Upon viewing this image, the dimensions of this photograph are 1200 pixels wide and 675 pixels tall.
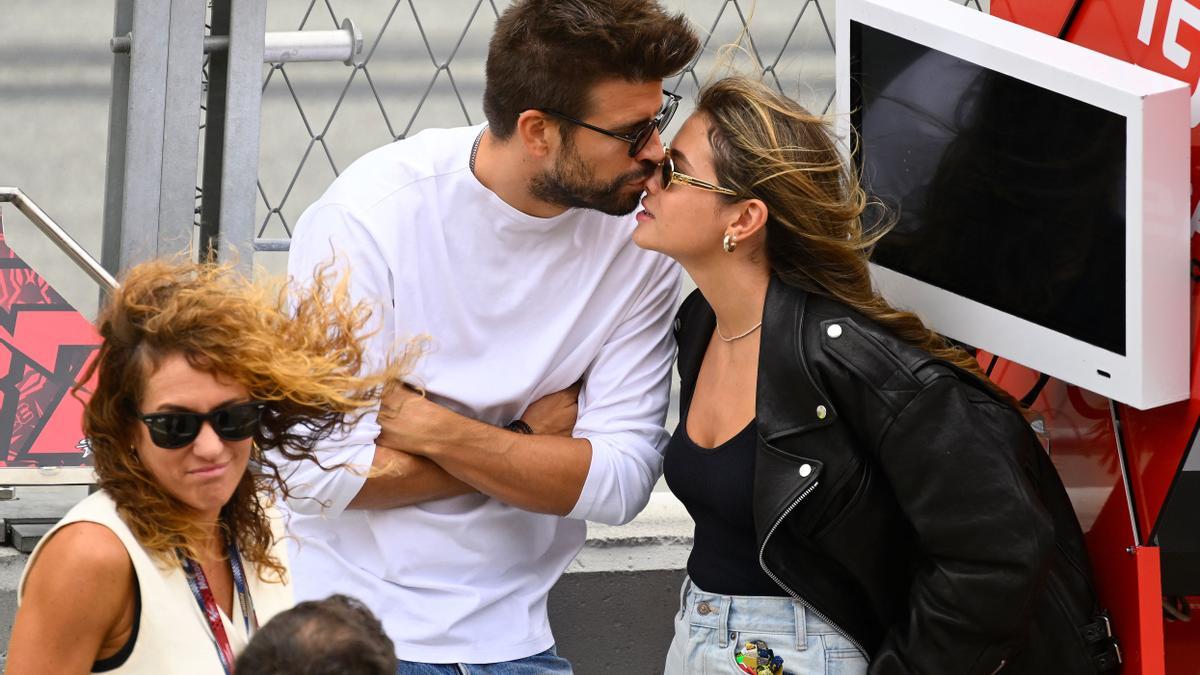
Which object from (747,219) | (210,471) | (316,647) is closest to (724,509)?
(747,219)

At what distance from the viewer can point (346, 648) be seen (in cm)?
127

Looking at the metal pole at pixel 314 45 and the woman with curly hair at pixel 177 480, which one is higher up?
the metal pole at pixel 314 45

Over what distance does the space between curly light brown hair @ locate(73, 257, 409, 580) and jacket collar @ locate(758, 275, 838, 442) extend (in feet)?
1.94

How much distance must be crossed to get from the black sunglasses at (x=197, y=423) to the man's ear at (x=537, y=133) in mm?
760

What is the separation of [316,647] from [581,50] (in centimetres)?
118

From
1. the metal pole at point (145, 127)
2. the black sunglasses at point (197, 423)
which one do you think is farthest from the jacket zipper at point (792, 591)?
the metal pole at point (145, 127)

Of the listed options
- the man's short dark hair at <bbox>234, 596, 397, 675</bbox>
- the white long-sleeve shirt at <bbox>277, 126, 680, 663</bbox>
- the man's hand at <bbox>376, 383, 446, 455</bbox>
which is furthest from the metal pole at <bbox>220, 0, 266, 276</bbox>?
the man's short dark hair at <bbox>234, 596, 397, 675</bbox>

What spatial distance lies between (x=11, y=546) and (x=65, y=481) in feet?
1.03

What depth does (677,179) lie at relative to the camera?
2.16m

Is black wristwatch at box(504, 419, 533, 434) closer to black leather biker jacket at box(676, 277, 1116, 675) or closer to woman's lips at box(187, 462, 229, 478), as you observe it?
black leather biker jacket at box(676, 277, 1116, 675)

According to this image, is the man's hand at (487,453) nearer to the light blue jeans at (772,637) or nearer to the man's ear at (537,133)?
the light blue jeans at (772,637)

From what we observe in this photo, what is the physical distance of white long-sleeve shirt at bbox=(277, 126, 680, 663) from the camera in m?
2.17

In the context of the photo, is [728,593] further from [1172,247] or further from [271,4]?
[271,4]

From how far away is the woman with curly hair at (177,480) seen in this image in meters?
1.45
